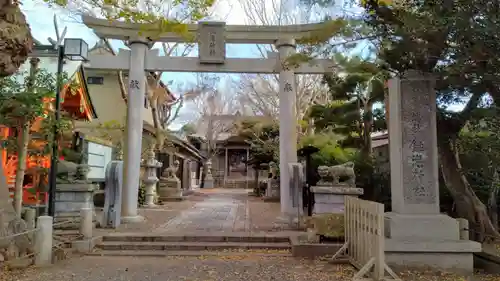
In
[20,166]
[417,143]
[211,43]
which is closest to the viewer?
[417,143]

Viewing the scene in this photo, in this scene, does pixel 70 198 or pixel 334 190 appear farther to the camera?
pixel 70 198

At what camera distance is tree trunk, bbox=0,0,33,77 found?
5.29 m

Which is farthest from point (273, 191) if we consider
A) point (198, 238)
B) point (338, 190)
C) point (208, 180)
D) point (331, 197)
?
point (208, 180)

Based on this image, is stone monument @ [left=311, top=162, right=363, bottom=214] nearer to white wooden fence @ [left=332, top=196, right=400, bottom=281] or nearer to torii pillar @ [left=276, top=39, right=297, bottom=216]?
torii pillar @ [left=276, top=39, right=297, bottom=216]

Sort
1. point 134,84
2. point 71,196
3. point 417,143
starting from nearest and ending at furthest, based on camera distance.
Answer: point 417,143 → point 71,196 → point 134,84

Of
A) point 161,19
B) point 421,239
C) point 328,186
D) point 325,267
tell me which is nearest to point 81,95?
point 161,19

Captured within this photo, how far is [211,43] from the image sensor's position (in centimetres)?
1036

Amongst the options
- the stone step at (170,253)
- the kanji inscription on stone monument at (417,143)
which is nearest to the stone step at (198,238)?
the stone step at (170,253)

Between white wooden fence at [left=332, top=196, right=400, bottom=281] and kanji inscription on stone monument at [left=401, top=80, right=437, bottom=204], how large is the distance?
92cm

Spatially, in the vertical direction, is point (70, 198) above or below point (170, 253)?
above

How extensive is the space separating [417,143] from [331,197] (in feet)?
10.4

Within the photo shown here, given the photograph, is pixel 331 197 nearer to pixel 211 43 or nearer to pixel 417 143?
pixel 417 143

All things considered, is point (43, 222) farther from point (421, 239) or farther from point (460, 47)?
point (460, 47)

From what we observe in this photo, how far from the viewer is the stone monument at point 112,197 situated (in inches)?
368
